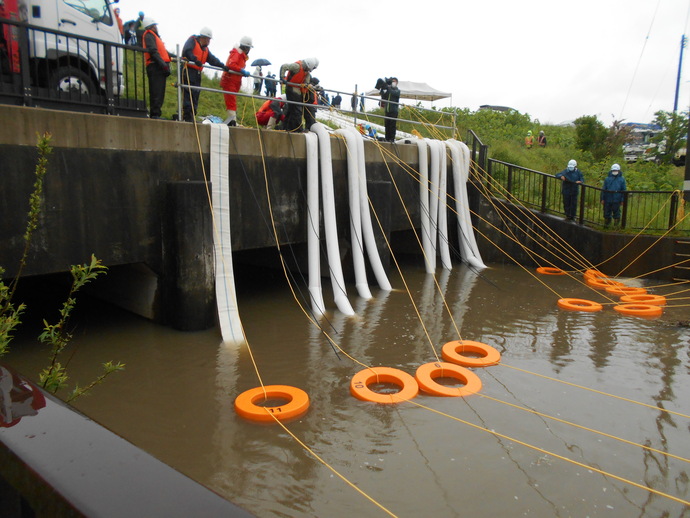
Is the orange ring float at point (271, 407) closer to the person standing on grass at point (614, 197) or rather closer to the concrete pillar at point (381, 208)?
the concrete pillar at point (381, 208)

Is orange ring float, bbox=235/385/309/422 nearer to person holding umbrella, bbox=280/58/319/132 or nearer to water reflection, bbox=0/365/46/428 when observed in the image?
water reflection, bbox=0/365/46/428

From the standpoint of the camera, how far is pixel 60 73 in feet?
27.8

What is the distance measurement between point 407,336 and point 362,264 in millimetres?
2730

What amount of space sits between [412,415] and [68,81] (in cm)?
744

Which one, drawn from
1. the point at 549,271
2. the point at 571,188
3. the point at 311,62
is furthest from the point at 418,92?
the point at 311,62

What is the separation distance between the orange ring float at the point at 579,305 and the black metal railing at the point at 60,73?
8251 millimetres

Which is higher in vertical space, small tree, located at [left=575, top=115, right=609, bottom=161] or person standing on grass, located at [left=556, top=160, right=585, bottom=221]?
small tree, located at [left=575, top=115, right=609, bottom=161]

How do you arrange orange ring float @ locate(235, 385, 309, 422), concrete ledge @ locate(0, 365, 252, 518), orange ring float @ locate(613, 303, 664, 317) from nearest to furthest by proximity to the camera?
concrete ledge @ locate(0, 365, 252, 518) < orange ring float @ locate(235, 385, 309, 422) < orange ring float @ locate(613, 303, 664, 317)

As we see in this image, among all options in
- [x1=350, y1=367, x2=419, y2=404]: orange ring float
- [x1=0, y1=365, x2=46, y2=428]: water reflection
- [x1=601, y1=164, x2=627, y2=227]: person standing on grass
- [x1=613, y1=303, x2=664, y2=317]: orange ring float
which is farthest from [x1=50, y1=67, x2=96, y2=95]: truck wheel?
[x1=601, y1=164, x2=627, y2=227]: person standing on grass

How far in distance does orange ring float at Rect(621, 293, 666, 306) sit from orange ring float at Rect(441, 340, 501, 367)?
14.6 ft

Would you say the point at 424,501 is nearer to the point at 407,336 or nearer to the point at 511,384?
the point at 511,384

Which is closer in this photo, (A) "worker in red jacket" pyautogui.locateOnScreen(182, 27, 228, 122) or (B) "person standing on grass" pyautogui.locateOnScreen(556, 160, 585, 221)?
(A) "worker in red jacket" pyautogui.locateOnScreen(182, 27, 228, 122)

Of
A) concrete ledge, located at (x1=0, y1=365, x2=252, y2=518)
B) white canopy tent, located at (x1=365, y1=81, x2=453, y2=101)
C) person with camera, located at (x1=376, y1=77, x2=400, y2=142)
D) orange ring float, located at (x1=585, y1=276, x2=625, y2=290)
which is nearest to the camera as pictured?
concrete ledge, located at (x1=0, y1=365, x2=252, y2=518)

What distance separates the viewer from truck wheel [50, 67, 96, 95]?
8277 mm
